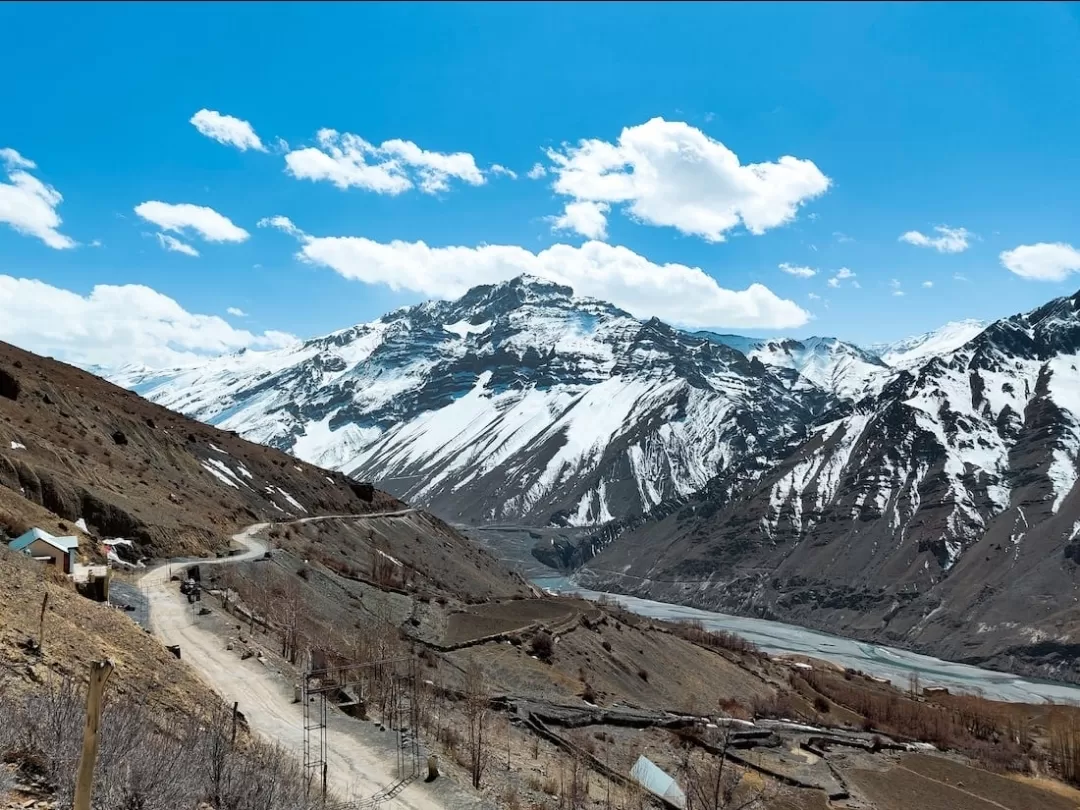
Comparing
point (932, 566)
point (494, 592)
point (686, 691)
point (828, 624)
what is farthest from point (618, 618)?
point (932, 566)

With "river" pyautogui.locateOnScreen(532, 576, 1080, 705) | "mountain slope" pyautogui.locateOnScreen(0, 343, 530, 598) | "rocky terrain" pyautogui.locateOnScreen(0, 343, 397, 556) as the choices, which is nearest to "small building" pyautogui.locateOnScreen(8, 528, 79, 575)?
"mountain slope" pyautogui.locateOnScreen(0, 343, 530, 598)

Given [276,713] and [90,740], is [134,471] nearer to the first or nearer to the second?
[276,713]

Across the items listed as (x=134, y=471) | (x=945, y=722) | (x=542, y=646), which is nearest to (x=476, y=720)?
(x=542, y=646)

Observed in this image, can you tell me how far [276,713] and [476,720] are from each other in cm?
893

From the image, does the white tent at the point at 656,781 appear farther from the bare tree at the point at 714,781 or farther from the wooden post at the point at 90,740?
the wooden post at the point at 90,740

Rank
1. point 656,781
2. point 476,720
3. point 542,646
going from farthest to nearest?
point 542,646
point 656,781
point 476,720

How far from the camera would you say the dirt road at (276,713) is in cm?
1811

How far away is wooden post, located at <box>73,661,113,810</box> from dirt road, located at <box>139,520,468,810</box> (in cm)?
1233

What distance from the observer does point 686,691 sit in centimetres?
5600

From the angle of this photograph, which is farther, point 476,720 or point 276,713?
point 476,720

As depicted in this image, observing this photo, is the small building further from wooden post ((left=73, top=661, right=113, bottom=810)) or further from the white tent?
wooden post ((left=73, top=661, right=113, bottom=810))

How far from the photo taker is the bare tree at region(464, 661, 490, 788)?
21.6 m

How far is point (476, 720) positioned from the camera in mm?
28484

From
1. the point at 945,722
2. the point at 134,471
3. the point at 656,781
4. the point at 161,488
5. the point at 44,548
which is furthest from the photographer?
the point at 945,722
